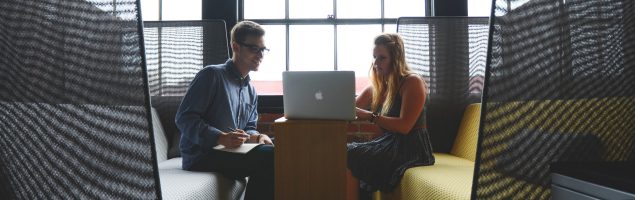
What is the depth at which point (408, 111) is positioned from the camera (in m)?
2.18

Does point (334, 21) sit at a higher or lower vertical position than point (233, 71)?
higher

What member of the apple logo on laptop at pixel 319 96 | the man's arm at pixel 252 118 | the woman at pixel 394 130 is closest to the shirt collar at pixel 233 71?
the man's arm at pixel 252 118

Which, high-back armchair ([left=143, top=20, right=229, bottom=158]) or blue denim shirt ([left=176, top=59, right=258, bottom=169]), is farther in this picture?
high-back armchair ([left=143, top=20, right=229, bottom=158])

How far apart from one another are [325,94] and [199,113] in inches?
21.1

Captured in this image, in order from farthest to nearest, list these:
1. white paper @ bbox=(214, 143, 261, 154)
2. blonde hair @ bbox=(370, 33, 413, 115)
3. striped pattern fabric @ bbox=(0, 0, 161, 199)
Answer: blonde hair @ bbox=(370, 33, 413, 115) < white paper @ bbox=(214, 143, 261, 154) < striped pattern fabric @ bbox=(0, 0, 161, 199)

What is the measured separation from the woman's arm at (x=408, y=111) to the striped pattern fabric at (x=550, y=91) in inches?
48.7

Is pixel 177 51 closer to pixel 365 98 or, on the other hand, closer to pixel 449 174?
pixel 365 98

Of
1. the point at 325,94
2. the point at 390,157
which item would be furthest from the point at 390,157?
the point at 325,94

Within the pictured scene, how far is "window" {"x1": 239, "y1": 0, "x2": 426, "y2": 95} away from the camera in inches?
123

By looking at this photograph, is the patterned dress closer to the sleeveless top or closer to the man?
A: the sleeveless top

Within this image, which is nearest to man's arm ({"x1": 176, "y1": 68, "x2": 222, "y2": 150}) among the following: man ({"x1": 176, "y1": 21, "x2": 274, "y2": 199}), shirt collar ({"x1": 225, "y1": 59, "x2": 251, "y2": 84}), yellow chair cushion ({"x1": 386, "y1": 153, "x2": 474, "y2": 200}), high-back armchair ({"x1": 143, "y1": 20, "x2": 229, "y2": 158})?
man ({"x1": 176, "y1": 21, "x2": 274, "y2": 199})

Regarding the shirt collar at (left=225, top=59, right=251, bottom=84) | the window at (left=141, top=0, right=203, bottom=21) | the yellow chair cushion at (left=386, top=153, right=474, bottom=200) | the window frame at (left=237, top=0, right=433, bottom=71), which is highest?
the window at (left=141, top=0, right=203, bottom=21)

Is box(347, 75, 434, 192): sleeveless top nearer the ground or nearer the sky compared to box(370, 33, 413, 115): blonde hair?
nearer the ground

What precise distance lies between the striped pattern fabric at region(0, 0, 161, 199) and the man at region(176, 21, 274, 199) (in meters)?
1.01
